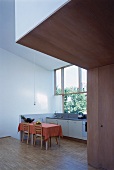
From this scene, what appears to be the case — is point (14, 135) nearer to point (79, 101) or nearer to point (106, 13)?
point (79, 101)

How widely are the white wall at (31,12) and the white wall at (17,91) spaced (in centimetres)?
507

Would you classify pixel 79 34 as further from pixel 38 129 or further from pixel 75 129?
pixel 75 129

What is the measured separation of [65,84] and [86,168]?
500 centimetres

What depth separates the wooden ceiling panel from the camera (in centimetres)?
191

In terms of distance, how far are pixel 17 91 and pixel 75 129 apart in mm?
3219

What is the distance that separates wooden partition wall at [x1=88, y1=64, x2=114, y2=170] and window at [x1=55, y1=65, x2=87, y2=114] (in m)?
3.30

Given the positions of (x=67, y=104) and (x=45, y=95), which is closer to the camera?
(x=67, y=104)

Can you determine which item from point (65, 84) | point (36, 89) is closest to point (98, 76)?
point (65, 84)

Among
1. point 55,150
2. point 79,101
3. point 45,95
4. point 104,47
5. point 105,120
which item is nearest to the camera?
point 104,47

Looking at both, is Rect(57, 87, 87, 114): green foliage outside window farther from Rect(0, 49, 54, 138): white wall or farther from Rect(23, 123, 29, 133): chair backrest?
Rect(23, 123, 29, 133): chair backrest

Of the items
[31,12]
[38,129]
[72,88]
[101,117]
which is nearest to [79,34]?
[31,12]

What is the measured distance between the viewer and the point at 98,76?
13.3 ft

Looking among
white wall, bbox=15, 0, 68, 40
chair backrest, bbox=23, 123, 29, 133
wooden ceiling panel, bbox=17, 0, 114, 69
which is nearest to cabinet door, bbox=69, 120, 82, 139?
chair backrest, bbox=23, 123, 29, 133

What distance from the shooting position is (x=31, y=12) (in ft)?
9.05
